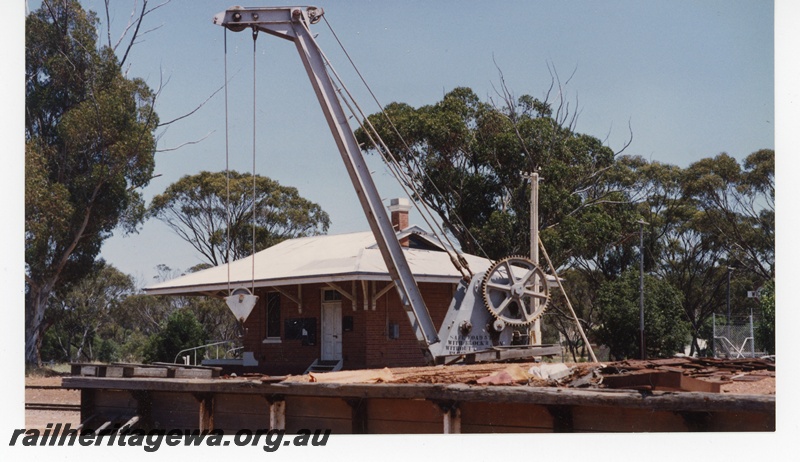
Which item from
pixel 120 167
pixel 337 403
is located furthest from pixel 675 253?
pixel 337 403

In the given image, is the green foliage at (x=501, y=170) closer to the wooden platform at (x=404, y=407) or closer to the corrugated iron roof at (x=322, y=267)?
the corrugated iron roof at (x=322, y=267)

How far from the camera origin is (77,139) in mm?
36875

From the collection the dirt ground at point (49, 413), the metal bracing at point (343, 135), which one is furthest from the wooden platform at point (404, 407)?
the metal bracing at point (343, 135)

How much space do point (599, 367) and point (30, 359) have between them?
31.9m

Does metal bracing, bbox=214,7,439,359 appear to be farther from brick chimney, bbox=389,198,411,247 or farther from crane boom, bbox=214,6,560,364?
brick chimney, bbox=389,198,411,247

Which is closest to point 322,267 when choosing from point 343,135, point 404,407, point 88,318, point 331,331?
point 331,331

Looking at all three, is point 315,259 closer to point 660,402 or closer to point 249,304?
point 249,304

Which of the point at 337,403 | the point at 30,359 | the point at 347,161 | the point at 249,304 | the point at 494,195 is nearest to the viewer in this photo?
the point at 337,403

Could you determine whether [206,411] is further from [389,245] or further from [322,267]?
[322,267]

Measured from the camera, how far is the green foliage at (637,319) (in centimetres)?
3984

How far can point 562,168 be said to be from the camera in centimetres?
3853

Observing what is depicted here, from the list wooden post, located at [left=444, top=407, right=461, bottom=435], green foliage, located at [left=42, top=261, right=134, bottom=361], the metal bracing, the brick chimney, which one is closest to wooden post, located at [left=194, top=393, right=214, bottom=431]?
wooden post, located at [left=444, top=407, right=461, bottom=435]

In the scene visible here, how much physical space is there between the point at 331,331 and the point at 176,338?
630 inches

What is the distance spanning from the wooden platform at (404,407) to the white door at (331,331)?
11100 millimetres
